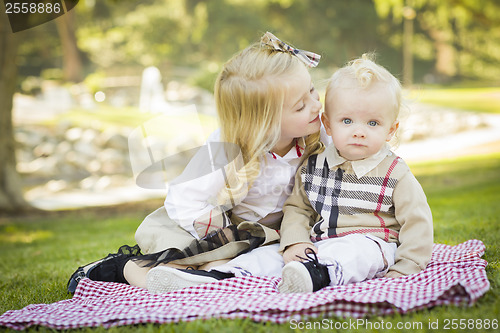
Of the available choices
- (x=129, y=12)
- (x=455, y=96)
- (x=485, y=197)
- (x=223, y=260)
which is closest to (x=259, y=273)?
(x=223, y=260)

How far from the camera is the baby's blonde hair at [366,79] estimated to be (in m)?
1.93

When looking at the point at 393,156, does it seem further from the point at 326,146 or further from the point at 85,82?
the point at 85,82

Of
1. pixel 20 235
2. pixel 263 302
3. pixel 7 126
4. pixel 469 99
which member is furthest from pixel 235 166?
pixel 469 99

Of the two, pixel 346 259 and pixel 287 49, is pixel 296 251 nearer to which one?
pixel 346 259

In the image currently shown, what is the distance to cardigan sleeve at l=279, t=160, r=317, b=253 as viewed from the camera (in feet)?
6.61

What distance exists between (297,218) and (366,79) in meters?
0.60

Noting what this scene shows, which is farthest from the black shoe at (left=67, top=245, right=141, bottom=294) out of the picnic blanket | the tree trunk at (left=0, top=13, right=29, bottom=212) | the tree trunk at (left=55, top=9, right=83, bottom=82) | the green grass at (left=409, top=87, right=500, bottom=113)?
the tree trunk at (left=55, top=9, right=83, bottom=82)

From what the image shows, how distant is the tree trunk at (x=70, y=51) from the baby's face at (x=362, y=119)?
55.0ft

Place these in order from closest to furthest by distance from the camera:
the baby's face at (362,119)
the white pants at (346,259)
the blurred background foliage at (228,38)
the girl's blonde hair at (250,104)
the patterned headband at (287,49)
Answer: the white pants at (346,259) < the baby's face at (362,119) < the girl's blonde hair at (250,104) < the patterned headband at (287,49) < the blurred background foliage at (228,38)

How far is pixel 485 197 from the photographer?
492 cm

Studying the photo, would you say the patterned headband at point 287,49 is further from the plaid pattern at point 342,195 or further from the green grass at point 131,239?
the green grass at point 131,239

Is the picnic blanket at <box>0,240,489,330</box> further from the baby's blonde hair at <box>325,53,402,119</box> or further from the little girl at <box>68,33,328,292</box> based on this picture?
the baby's blonde hair at <box>325,53,402,119</box>

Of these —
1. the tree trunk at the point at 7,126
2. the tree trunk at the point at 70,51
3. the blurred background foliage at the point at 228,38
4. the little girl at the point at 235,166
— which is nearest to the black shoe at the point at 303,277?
the little girl at the point at 235,166

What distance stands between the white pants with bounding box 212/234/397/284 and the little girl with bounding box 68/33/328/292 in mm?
119
